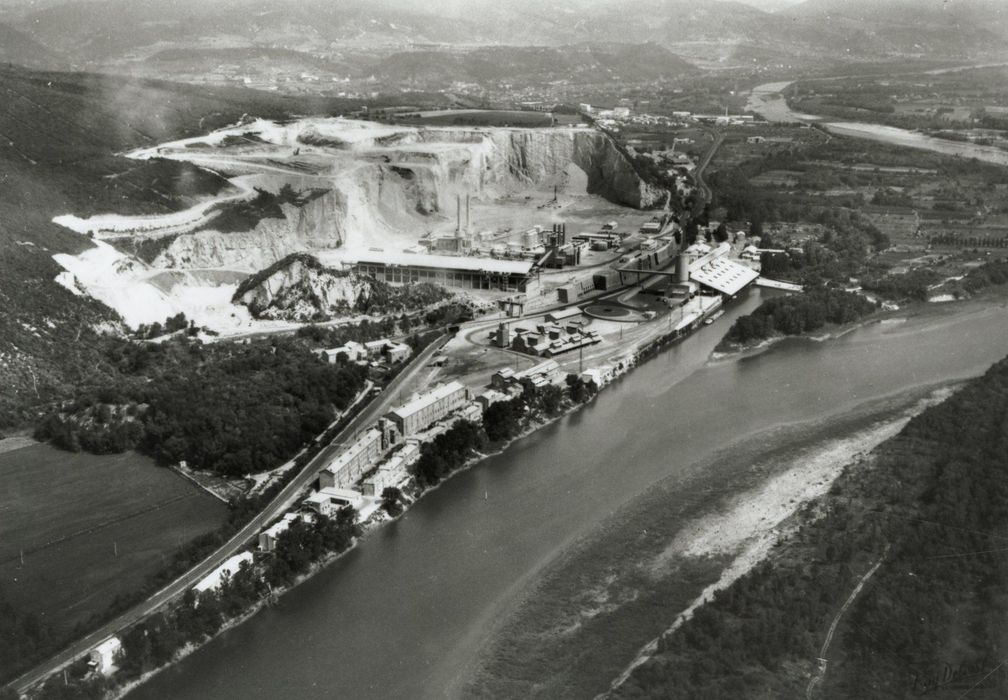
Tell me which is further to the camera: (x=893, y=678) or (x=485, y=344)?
(x=485, y=344)

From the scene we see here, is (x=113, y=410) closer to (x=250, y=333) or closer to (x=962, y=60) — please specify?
(x=250, y=333)

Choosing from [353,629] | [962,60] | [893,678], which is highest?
[962,60]

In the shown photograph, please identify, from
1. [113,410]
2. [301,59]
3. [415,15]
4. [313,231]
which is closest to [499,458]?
[113,410]

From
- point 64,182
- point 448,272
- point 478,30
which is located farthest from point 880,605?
point 478,30

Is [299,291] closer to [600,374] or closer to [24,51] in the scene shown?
[600,374]

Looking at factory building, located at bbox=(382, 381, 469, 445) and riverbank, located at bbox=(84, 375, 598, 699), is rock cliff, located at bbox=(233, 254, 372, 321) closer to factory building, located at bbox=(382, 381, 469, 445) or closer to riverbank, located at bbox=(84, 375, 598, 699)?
factory building, located at bbox=(382, 381, 469, 445)

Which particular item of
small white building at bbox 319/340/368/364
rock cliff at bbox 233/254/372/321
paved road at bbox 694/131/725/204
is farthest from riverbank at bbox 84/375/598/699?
paved road at bbox 694/131/725/204
